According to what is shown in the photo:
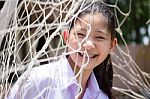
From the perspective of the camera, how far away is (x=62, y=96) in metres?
0.85

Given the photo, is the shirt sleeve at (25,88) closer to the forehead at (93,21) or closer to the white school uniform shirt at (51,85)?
the white school uniform shirt at (51,85)

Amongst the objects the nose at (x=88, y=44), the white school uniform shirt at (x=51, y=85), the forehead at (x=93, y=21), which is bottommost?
the white school uniform shirt at (x=51, y=85)

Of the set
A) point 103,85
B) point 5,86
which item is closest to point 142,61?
point 103,85

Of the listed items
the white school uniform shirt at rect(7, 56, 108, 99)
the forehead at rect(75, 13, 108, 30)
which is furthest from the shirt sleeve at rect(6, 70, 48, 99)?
the forehead at rect(75, 13, 108, 30)

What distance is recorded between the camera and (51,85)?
30.9 inches

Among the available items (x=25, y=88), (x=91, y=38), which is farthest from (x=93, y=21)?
(x=25, y=88)

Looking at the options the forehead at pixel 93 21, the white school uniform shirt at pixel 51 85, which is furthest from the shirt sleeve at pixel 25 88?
the forehead at pixel 93 21

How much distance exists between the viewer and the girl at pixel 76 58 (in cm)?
77

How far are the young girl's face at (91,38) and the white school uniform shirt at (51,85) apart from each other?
30 mm

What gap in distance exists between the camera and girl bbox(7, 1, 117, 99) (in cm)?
77

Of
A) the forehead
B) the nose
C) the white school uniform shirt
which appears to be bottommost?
the white school uniform shirt

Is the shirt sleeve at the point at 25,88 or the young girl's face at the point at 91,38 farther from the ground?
the young girl's face at the point at 91,38

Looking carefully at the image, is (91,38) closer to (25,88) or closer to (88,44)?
(88,44)

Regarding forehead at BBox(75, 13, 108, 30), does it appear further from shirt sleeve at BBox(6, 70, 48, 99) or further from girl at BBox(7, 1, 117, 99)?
shirt sleeve at BBox(6, 70, 48, 99)
